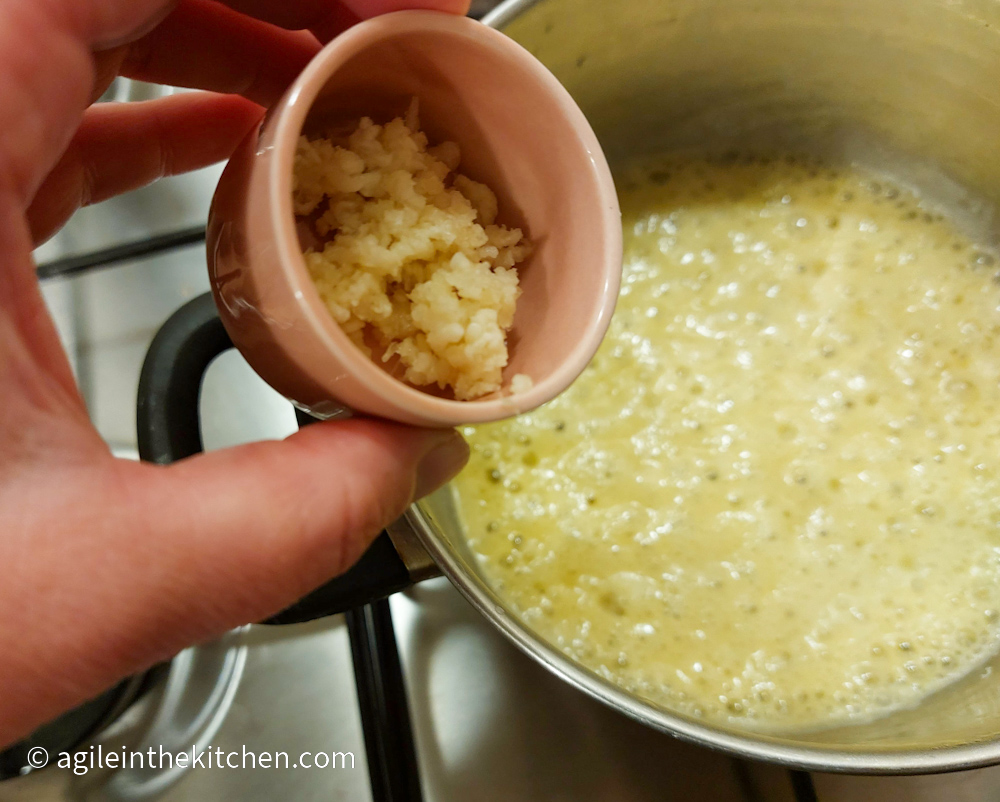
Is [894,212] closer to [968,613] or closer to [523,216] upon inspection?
[968,613]

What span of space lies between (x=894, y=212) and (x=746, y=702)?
502 mm

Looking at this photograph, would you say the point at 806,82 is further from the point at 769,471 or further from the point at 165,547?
the point at 165,547

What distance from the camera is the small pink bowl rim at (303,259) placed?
25cm

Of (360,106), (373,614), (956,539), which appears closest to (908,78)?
(956,539)

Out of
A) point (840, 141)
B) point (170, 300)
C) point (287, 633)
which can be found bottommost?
point (287, 633)

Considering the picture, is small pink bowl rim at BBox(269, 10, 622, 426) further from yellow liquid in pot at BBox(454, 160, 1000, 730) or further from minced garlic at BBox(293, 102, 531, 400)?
yellow liquid in pot at BBox(454, 160, 1000, 730)

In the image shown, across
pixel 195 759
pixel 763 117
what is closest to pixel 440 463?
pixel 195 759

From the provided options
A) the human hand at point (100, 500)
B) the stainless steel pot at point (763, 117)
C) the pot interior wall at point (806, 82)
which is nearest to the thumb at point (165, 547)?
the human hand at point (100, 500)

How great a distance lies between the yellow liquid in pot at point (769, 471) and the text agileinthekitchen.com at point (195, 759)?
0.18 metres

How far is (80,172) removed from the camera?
0.47m

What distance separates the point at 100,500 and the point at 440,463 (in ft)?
0.49

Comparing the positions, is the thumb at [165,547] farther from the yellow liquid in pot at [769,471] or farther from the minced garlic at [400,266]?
the yellow liquid in pot at [769,471]

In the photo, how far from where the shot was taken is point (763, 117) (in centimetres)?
71

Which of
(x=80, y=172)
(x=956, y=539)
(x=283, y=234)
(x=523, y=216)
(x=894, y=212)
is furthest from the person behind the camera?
(x=894, y=212)
